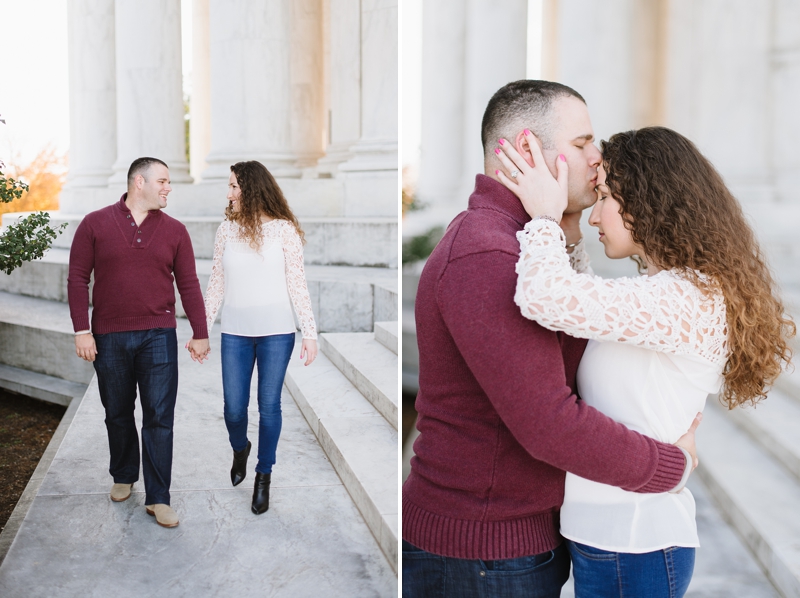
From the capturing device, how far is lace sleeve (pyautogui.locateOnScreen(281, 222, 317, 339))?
125 inches

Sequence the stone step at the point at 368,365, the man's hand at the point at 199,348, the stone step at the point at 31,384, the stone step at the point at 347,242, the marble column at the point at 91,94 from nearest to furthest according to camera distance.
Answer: the man's hand at the point at 199,348
the stone step at the point at 31,384
the stone step at the point at 368,365
the marble column at the point at 91,94
the stone step at the point at 347,242

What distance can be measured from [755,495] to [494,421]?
2.52 meters

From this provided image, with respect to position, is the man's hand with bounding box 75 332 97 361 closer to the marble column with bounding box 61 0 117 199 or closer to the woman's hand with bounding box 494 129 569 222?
the marble column with bounding box 61 0 117 199

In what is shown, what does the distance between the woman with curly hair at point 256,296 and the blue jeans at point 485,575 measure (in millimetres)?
1747

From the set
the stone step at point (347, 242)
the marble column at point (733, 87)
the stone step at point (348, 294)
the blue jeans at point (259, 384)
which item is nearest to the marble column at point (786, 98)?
the marble column at point (733, 87)

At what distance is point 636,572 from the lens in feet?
4.51

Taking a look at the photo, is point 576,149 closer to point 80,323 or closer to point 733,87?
point 80,323

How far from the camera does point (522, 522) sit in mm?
1405

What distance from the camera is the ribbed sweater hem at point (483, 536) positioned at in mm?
1381

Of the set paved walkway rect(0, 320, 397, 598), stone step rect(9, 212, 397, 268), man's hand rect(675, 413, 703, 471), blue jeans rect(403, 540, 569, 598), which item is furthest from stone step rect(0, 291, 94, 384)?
man's hand rect(675, 413, 703, 471)

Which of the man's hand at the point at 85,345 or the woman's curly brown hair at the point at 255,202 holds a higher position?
the woman's curly brown hair at the point at 255,202

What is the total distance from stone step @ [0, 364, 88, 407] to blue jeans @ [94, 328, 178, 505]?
0.43 m

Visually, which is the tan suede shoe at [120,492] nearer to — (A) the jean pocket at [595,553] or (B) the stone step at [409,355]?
(B) the stone step at [409,355]

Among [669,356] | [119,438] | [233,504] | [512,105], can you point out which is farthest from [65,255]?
[669,356]
